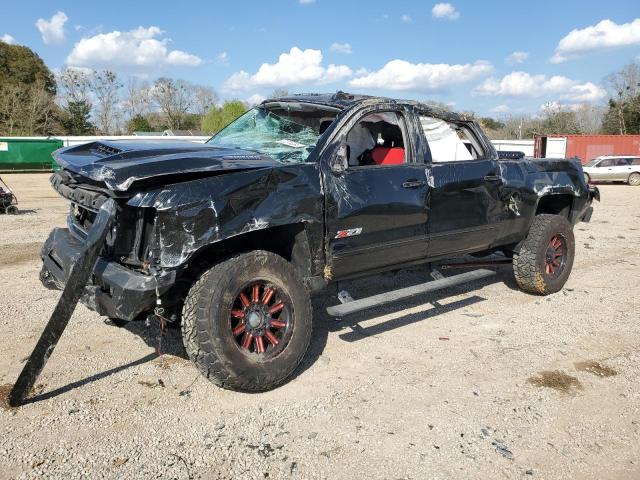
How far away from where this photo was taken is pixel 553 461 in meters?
3.03

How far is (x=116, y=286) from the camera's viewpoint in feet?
11.0

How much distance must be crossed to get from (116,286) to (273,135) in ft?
6.55

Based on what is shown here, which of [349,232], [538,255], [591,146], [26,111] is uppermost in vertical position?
[26,111]

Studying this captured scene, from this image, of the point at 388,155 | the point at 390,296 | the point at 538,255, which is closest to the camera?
the point at 390,296

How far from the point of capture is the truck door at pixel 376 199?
4.10 meters

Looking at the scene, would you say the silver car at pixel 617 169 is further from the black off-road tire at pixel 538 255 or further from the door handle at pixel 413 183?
the door handle at pixel 413 183

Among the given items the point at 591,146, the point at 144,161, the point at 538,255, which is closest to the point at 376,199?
the point at 144,161

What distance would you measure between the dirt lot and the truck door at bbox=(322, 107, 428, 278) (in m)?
0.79

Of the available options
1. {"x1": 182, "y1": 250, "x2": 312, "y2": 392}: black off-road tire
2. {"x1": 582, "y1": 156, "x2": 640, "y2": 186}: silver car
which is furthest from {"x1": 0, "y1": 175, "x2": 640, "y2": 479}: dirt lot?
{"x1": 582, "y1": 156, "x2": 640, "y2": 186}: silver car

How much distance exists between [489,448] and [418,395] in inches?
27.3

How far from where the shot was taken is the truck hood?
3.23 m

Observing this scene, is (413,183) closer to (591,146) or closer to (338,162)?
(338,162)

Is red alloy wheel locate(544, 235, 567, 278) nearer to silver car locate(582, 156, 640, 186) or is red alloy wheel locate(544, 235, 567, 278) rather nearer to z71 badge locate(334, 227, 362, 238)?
z71 badge locate(334, 227, 362, 238)

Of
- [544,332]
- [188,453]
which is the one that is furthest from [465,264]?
[188,453]
